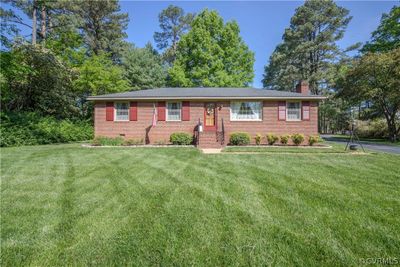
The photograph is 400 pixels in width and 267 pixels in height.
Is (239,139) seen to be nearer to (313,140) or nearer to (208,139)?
(208,139)

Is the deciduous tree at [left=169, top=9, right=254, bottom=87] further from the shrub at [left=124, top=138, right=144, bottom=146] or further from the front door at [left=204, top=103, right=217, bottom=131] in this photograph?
the shrub at [left=124, top=138, right=144, bottom=146]

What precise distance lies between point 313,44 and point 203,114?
73.7ft

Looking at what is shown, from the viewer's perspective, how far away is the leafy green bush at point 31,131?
36.5ft

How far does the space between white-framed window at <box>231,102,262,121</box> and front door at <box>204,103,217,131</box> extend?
1.14 m

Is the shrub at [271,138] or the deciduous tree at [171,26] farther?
the deciduous tree at [171,26]

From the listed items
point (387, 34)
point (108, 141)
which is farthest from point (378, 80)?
point (108, 141)

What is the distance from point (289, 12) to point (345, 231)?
106 feet

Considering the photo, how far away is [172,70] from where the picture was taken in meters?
22.7

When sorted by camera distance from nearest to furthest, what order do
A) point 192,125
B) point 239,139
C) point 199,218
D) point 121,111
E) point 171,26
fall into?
point 199,218
point 239,139
point 192,125
point 121,111
point 171,26

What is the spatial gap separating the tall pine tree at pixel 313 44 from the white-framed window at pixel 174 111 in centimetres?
2165

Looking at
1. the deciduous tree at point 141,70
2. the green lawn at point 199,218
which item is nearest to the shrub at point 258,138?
the green lawn at point 199,218

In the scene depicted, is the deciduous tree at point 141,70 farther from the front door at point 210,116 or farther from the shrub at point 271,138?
the shrub at point 271,138

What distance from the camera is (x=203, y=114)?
495 inches

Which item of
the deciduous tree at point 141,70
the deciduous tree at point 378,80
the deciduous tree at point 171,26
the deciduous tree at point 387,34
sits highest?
the deciduous tree at point 171,26
